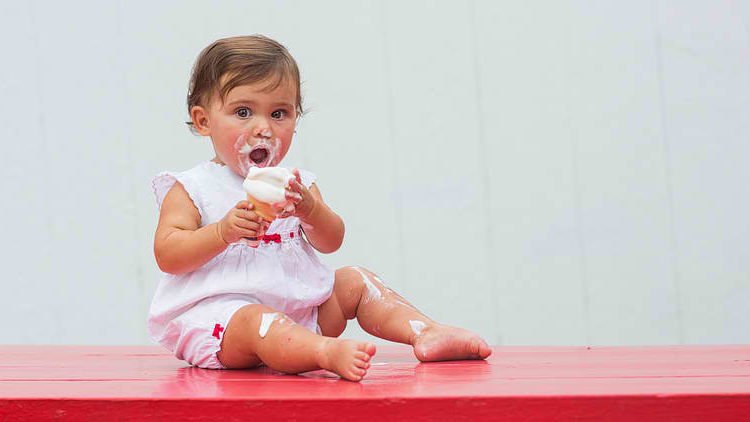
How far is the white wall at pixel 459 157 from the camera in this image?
2541mm

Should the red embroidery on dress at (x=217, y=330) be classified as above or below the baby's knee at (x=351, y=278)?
below

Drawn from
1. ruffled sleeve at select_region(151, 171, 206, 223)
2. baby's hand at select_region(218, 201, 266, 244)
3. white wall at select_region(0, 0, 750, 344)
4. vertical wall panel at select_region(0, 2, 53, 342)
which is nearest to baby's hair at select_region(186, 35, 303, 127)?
ruffled sleeve at select_region(151, 171, 206, 223)

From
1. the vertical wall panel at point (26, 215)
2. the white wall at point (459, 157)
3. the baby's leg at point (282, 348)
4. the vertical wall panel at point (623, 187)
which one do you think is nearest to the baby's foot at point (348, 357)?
the baby's leg at point (282, 348)

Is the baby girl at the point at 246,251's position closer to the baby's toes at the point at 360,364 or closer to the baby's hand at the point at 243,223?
the baby's hand at the point at 243,223

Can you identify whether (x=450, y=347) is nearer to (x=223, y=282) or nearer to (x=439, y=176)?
(x=223, y=282)

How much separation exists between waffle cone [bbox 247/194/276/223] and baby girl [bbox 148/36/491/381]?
0.06 feet

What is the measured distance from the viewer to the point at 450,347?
1474mm

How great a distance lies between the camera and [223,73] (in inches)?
60.3

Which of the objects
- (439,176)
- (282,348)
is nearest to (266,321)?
(282,348)

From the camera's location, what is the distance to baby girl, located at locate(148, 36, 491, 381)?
4.73 feet

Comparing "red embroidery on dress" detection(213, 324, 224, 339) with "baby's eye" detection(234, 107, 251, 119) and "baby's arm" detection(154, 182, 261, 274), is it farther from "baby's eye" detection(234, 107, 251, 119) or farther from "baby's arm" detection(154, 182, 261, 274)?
"baby's eye" detection(234, 107, 251, 119)

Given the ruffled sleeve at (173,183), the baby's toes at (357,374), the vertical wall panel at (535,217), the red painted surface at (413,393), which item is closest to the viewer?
the red painted surface at (413,393)

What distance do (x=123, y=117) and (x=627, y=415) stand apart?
1797 mm

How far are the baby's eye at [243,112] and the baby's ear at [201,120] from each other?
0.22 feet
